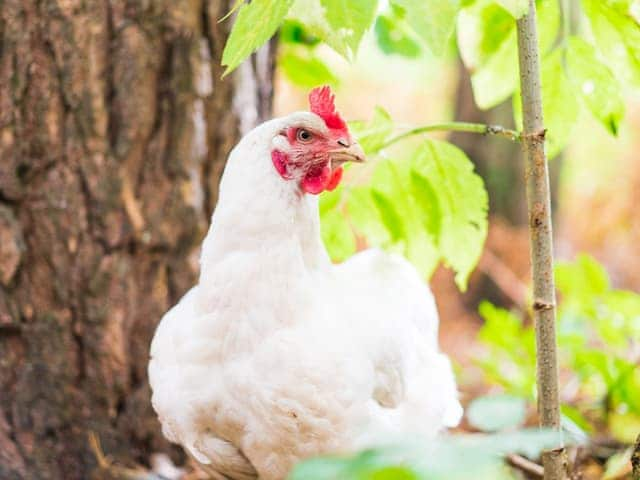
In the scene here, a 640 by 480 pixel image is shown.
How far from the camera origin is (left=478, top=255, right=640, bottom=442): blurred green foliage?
2.63 metres

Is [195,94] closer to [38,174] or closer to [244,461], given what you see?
[38,174]

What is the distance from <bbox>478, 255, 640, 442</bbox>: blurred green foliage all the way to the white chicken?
1.06 metres

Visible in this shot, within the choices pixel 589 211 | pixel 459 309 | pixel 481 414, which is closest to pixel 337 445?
pixel 481 414

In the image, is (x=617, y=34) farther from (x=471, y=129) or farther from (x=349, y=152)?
(x=349, y=152)

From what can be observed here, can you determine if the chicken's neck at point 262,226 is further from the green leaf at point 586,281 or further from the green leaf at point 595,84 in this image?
the green leaf at point 586,281

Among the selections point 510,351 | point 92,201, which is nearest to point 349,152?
point 92,201

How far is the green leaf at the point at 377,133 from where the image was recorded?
1.84 m

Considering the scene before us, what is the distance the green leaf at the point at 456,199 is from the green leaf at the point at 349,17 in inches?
28.7

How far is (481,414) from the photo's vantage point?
135cm

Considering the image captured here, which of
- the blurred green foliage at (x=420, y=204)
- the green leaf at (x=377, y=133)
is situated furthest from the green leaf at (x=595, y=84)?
the green leaf at (x=377, y=133)

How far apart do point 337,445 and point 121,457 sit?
919 mm

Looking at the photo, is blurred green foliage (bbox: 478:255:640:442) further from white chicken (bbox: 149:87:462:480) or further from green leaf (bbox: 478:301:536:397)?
white chicken (bbox: 149:87:462:480)

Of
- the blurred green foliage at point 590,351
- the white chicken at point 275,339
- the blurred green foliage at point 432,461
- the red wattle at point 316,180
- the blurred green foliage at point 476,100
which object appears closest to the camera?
the blurred green foliage at point 432,461

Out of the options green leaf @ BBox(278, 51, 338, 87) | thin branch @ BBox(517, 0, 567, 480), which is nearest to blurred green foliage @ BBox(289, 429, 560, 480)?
thin branch @ BBox(517, 0, 567, 480)
